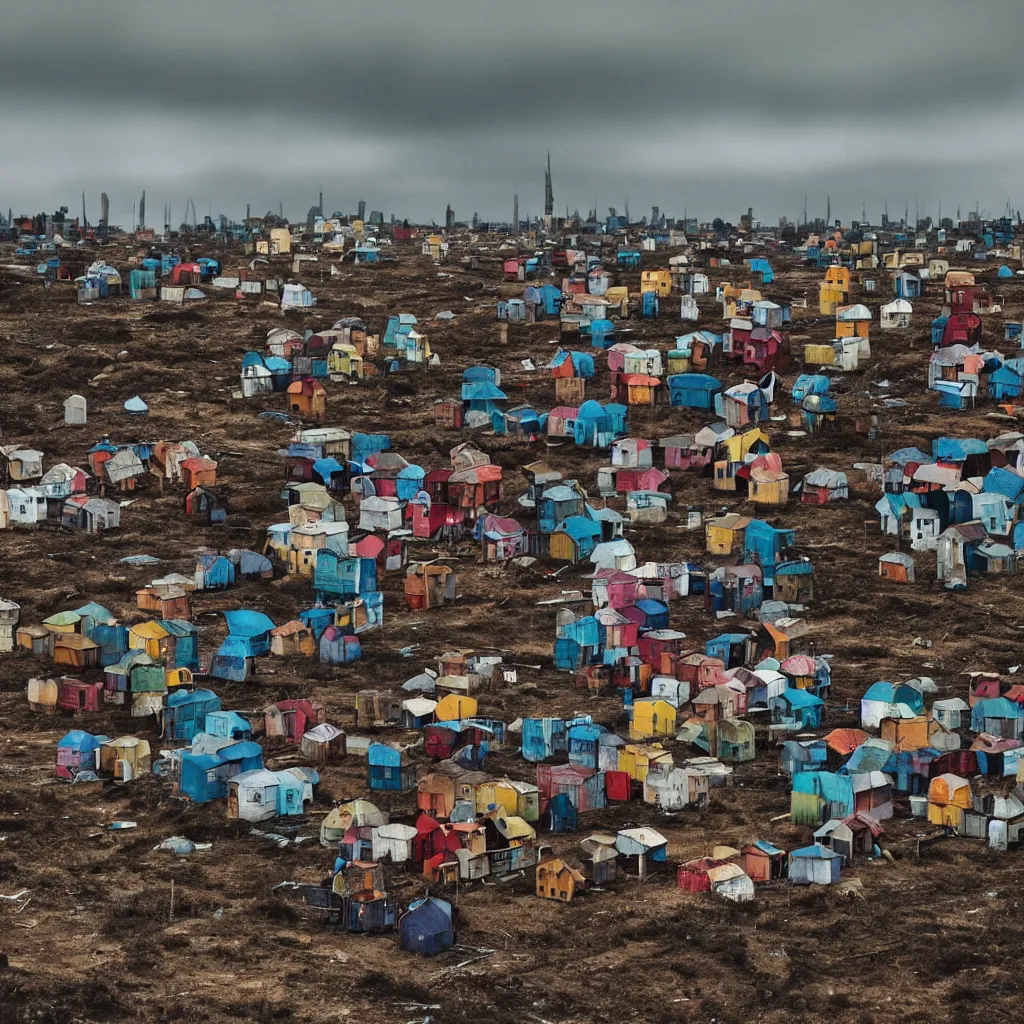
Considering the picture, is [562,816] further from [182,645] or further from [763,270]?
[763,270]

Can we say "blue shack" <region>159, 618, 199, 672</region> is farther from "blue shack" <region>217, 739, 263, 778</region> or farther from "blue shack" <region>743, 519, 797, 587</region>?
"blue shack" <region>743, 519, 797, 587</region>

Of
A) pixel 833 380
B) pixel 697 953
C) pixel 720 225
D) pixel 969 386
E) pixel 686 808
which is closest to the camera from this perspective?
pixel 697 953

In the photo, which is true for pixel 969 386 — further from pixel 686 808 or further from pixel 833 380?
pixel 686 808

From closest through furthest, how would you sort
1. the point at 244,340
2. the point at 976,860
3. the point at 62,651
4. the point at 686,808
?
the point at 976,860 < the point at 686,808 < the point at 62,651 < the point at 244,340

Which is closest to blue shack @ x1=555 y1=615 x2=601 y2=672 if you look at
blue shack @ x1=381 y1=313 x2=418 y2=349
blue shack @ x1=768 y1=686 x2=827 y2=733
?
blue shack @ x1=768 y1=686 x2=827 y2=733

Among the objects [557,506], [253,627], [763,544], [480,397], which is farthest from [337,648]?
[480,397]

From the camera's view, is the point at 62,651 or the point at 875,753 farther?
the point at 62,651

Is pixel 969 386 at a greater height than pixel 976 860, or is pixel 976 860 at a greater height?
pixel 969 386

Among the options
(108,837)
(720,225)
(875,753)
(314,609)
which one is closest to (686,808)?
(875,753)
